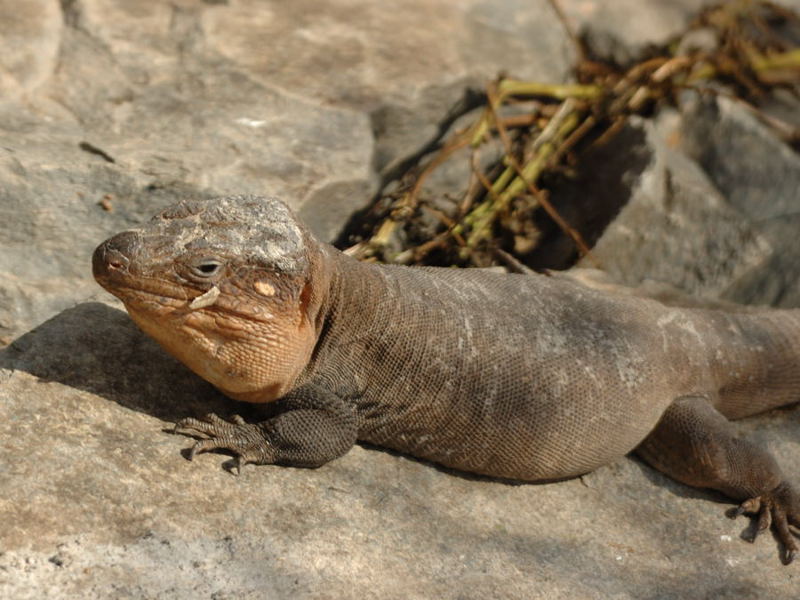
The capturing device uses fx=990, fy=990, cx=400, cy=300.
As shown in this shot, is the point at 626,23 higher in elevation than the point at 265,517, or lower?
higher

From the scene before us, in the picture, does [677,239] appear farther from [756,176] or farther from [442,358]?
[442,358]

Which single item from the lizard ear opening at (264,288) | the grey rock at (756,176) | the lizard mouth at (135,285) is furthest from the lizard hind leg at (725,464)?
the lizard mouth at (135,285)

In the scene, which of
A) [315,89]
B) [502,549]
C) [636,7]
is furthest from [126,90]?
[636,7]

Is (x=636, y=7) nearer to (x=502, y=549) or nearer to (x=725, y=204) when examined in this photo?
(x=725, y=204)

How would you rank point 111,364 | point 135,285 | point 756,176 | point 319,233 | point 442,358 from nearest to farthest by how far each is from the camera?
point 135,285, point 111,364, point 442,358, point 319,233, point 756,176

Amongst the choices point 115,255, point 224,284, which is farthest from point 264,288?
point 115,255

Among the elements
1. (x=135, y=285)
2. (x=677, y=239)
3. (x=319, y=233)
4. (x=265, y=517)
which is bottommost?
(x=265, y=517)
